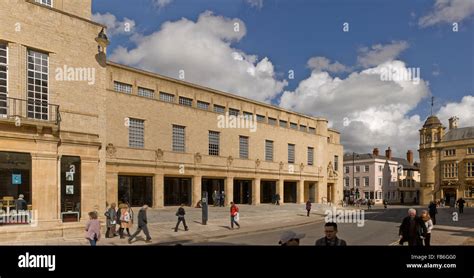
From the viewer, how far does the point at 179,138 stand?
40.0 m

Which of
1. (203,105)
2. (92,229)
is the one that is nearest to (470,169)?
(203,105)

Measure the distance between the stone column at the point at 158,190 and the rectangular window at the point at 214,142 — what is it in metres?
8.16

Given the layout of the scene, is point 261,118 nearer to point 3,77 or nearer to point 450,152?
point 3,77

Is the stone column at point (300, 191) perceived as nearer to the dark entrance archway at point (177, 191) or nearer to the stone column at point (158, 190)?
the dark entrance archway at point (177, 191)

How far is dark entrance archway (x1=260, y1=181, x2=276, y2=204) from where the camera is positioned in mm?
51219

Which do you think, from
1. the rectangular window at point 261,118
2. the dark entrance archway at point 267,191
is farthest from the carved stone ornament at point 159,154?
the dark entrance archway at point 267,191

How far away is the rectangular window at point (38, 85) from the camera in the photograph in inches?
733

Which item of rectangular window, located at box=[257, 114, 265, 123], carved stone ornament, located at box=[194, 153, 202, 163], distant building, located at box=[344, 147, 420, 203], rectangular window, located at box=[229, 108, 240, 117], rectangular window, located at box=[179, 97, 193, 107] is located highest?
rectangular window, located at box=[179, 97, 193, 107]

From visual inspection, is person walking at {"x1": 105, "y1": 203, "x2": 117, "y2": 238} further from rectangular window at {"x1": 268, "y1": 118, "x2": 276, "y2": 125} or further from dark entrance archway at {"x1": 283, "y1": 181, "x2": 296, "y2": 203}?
dark entrance archway at {"x1": 283, "y1": 181, "x2": 296, "y2": 203}

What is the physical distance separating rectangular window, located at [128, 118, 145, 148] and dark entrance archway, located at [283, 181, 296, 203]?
27.2 metres

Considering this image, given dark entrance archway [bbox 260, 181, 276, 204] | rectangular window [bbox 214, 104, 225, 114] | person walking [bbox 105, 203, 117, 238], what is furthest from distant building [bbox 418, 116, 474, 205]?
person walking [bbox 105, 203, 117, 238]

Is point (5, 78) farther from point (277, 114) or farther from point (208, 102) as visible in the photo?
point (277, 114)

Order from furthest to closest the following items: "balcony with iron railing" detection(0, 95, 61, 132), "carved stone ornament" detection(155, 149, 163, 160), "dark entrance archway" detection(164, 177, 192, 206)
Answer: "dark entrance archway" detection(164, 177, 192, 206) → "carved stone ornament" detection(155, 149, 163, 160) → "balcony with iron railing" detection(0, 95, 61, 132)
